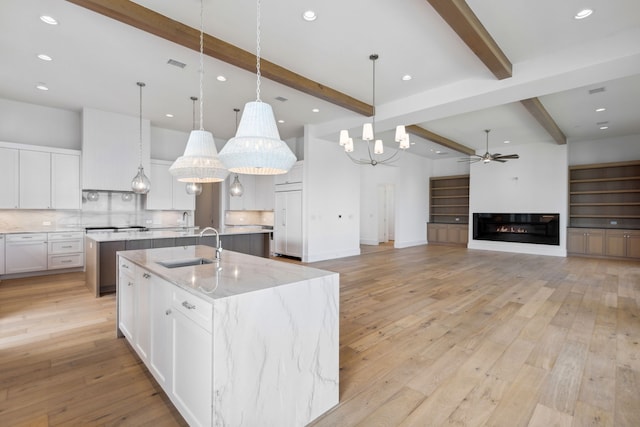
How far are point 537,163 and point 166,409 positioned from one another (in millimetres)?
10769

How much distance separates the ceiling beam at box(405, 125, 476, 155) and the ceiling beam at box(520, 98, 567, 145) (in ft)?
7.49

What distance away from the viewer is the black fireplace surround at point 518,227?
891 centimetres

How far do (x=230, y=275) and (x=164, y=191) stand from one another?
6.34 meters

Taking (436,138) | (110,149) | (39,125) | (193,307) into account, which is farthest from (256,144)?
(436,138)

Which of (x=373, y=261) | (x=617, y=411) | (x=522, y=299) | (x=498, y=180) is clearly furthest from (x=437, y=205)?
(x=617, y=411)

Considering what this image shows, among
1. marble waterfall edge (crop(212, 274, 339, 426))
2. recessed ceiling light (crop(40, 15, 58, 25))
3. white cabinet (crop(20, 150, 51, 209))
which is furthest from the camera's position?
white cabinet (crop(20, 150, 51, 209))

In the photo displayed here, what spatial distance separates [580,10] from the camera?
3.22 meters

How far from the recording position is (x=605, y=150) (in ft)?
28.6

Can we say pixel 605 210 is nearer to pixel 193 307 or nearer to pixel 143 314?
pixel 193 307

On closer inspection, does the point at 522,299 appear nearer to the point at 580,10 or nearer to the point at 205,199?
the point at 580,10

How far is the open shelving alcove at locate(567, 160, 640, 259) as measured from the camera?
8.05 m

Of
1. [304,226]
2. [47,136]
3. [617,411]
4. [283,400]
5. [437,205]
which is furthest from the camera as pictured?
[437,205]

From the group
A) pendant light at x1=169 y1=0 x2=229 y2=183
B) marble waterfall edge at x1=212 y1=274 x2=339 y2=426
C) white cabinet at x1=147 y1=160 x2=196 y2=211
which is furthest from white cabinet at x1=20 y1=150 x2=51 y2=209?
marble waterfall edge at x1=212 y1=274 x2=339 y2=426

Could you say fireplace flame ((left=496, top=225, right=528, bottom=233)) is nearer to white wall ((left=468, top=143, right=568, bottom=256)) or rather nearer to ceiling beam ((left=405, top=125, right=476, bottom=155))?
white wall ((left=468, top=143, right=568, bottom=256))
